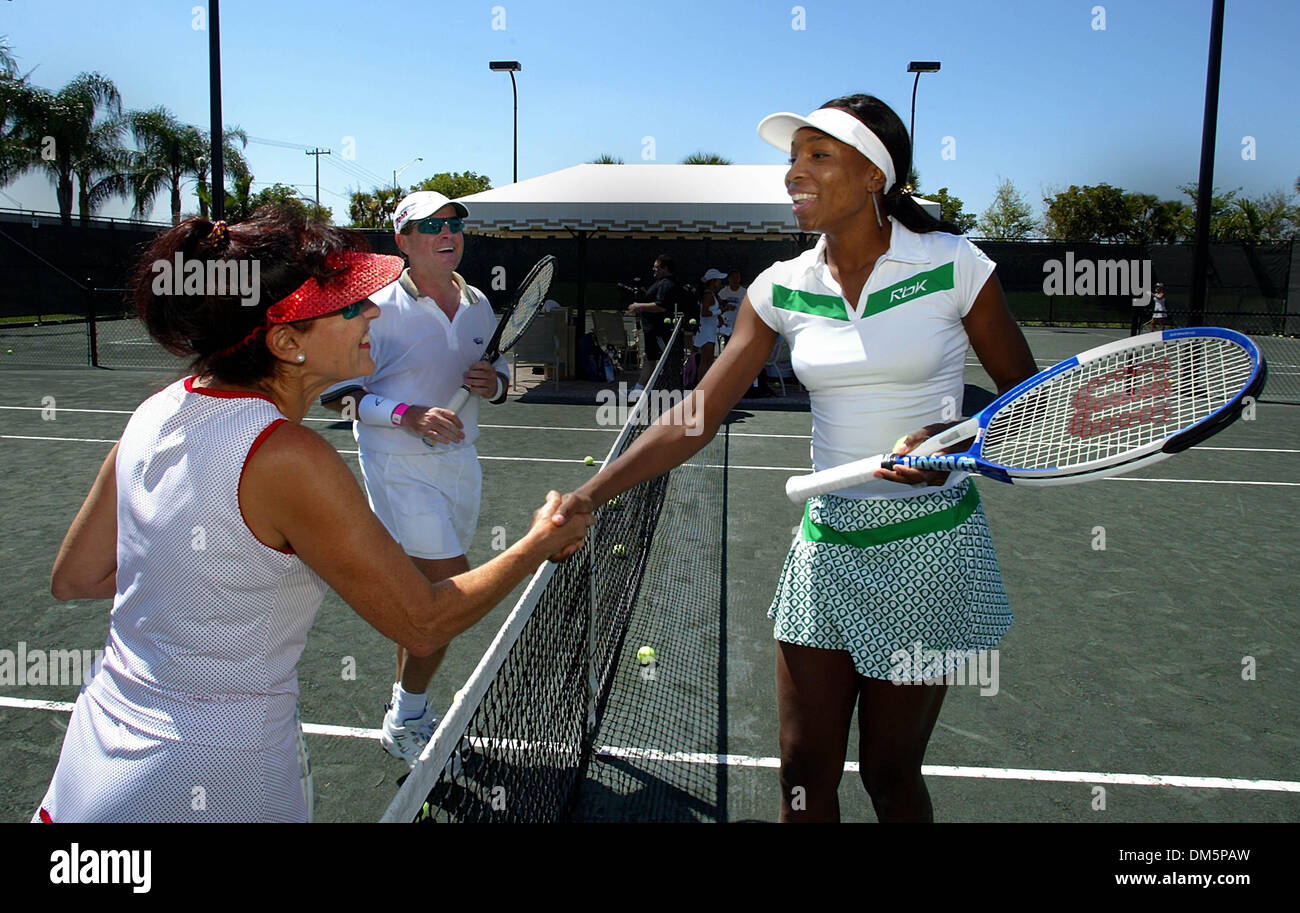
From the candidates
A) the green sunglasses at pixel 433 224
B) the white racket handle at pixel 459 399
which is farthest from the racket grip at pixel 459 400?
the green sunglasses at pixel 433 224

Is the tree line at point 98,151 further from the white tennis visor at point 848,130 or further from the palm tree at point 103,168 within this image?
the white tennis visor at point 848,130

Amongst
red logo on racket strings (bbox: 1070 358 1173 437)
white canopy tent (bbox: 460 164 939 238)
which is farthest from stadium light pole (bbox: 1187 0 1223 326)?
Answer: red logo on racket strings (bbox: 1070 358 1173 437)

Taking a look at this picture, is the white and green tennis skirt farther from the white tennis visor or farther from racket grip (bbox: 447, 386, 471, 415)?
racket grip (bbox: 447, 386, 471, 415)

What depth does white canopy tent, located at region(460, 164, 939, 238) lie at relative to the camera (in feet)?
46.1

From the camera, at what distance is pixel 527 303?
455 centimetres

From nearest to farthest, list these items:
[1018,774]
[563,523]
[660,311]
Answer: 1. [563,523]
2. [1018,774]
3. [660,311]

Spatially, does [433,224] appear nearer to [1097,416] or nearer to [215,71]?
[1097,416]

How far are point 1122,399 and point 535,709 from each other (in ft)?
6.41

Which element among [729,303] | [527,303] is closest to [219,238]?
[527,303]

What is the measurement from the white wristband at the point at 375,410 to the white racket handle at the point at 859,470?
5.98 feet

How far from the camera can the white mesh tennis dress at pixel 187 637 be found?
1609mm

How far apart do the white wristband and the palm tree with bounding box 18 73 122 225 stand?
37595 millimetres

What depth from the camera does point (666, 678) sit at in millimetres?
4512
